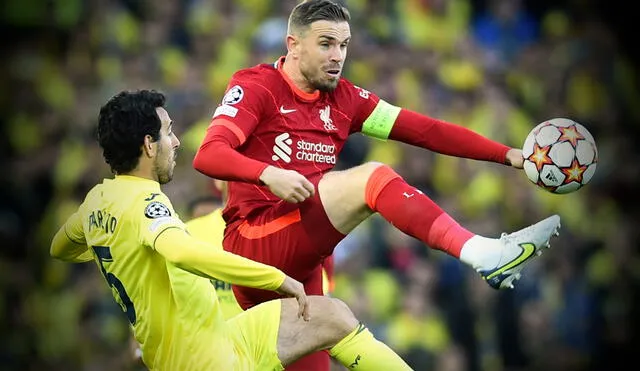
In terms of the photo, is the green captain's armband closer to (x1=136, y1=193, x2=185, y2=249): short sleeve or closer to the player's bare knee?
the player's bare knee

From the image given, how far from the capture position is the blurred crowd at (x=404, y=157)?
36.0 ft

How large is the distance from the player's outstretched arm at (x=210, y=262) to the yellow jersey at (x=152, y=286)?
0.17 m

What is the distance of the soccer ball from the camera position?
240 inches

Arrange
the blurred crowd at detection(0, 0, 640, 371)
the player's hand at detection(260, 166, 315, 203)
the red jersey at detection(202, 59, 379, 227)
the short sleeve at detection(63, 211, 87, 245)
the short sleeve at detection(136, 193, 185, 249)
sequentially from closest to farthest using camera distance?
the short sleeve at detection(136, 193, 185, 249), the player's hand at detection(260, 166, 315, 203), the short sleeve at detection(63, 211, 87, 245), the red jersey at detection(202, 59, 379, 227), the blurred crowd at detection(0, 0, 640, 371)

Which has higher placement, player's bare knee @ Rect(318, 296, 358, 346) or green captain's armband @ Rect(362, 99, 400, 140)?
green captain's armband @ Rect(362, 99, 400, 140)

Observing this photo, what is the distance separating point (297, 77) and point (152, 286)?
148 centimetres

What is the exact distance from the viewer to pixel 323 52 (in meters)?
6.44

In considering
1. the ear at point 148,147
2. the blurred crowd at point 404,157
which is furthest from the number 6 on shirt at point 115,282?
the blurred crowd at point 404,157

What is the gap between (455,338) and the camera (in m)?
11.1

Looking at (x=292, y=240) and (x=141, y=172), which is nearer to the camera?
(x=141, y=172)

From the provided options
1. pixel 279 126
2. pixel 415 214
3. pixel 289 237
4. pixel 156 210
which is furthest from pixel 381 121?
pixel 156 210

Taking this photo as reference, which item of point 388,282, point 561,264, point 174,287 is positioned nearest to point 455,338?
point 388,282

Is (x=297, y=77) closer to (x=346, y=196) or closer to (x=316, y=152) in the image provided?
(x=316, y=152)

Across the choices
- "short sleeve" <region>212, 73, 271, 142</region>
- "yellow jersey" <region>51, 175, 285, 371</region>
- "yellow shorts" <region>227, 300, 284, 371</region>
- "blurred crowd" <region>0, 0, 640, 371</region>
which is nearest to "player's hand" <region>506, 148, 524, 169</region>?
"short sleeve" <region>212, 73, 271, 142</region>
